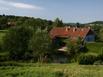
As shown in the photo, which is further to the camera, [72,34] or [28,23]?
[28,23]

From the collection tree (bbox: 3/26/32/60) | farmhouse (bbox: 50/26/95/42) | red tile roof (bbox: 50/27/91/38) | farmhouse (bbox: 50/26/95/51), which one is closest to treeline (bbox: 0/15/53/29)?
red tile roof (bbox: 50/27/91/38)

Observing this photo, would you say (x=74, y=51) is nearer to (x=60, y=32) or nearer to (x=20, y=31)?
(x=20, y=31)

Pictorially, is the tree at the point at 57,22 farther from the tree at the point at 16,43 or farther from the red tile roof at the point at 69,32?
the tree at the point at 16,43

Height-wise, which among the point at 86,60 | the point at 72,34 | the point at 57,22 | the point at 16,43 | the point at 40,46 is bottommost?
the point at 72,34

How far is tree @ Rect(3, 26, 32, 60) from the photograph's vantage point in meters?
41.7

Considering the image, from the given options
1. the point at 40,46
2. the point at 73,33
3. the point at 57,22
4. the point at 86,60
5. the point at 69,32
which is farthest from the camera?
the point at 57,22

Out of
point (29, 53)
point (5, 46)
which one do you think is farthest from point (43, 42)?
point (5, 46)

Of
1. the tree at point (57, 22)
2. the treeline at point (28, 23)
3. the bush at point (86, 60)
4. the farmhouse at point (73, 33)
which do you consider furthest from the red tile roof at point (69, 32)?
the bush at point (86, 60)

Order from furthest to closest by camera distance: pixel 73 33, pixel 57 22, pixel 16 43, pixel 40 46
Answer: pixel 57 22 → pixel 73 33 → pixel 16 43 → pixel 40 46

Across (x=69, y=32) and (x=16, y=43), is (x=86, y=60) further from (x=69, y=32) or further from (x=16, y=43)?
(x=69, y=32)

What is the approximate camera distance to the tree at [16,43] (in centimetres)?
4172

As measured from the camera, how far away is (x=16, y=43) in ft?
138

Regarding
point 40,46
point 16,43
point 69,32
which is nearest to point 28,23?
point 69,32

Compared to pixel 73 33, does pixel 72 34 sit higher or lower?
lower
